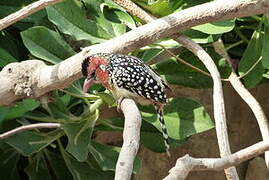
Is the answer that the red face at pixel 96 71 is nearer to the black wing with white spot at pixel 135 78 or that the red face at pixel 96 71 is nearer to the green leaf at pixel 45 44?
the black wing with white spot at pixel 135 78

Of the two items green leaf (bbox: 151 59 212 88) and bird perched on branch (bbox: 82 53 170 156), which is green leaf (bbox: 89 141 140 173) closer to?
green leaf (bbox: 151 59 212 88)

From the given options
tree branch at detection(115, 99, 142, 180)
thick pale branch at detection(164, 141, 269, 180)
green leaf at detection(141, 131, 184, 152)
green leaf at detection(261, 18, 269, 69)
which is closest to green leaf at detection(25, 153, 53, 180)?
green leaf at detection(141, 131, 184, 152)

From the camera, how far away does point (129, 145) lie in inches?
47.0

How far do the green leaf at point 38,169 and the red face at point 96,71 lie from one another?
0.62m

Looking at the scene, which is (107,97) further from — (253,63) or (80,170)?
(253,63)

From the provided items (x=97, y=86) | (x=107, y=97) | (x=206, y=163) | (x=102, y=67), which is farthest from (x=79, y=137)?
(x=206, y=163)

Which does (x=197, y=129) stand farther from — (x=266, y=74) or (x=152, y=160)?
(x=152, y=160)

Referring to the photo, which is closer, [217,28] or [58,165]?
[217,28]

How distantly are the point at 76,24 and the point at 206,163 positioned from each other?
2.80 ft

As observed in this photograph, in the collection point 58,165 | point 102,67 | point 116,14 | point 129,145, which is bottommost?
point 58,165

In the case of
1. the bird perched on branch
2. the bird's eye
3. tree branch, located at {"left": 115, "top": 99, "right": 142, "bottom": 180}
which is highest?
tree branch, located at {"left": 115, "top": 99, "right": 142, "bottom": 180}

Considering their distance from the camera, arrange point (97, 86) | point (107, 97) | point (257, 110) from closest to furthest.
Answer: point (257, 110)
point (107, 97)
point (97, 86)

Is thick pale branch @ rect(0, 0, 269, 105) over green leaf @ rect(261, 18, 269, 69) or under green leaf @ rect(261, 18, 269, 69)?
over

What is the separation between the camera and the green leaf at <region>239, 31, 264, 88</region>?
6.77 ft
